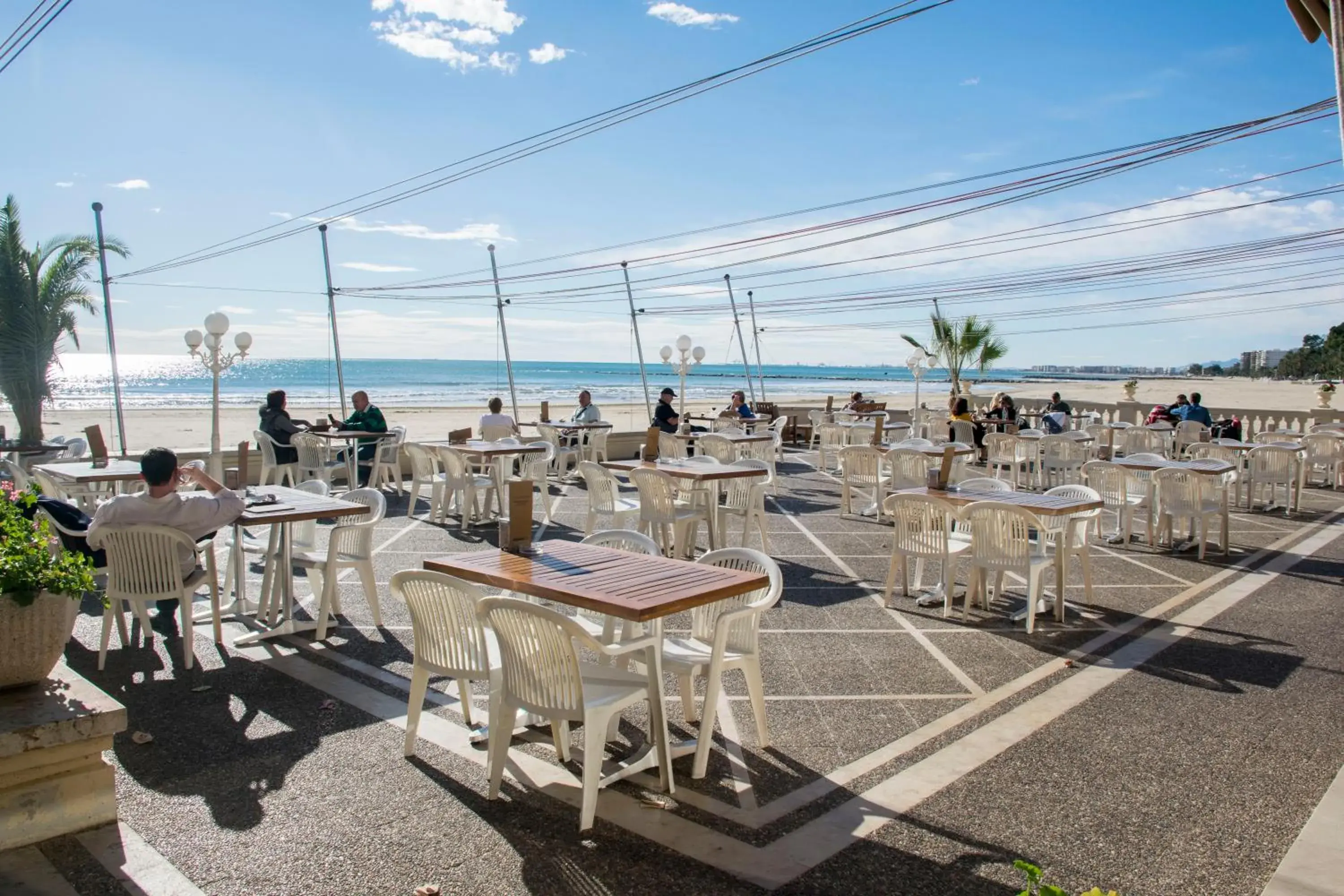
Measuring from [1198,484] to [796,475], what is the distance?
610cm

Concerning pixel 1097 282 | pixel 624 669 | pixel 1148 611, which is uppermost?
pixel 1097 282

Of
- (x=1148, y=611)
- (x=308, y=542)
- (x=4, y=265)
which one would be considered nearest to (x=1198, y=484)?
(x=1148, y=611)

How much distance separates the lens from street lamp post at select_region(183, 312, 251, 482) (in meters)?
6.47

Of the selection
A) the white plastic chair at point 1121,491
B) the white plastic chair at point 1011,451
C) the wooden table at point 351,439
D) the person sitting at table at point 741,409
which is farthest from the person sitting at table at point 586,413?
the white plastic chair at point 1121,491

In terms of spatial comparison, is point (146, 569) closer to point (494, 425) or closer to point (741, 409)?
point (494, 425)

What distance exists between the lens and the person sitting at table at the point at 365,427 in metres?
10.7

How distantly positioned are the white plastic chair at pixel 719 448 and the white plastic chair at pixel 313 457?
4085 millimetres

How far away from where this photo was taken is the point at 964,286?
23484 mm

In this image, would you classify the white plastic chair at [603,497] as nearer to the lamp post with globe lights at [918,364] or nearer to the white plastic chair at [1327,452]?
the lamp post with globe lights at [918,364]

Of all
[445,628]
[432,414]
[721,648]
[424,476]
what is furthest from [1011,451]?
[432,414]

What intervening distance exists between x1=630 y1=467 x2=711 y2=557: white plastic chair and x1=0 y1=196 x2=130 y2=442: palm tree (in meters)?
10.6

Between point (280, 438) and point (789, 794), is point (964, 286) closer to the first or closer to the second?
point (280, 438)

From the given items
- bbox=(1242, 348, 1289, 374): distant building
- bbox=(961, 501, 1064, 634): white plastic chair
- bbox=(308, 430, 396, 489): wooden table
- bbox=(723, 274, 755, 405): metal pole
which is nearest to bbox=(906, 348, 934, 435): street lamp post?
bbox=(723, 274, 755, 405): metal pole

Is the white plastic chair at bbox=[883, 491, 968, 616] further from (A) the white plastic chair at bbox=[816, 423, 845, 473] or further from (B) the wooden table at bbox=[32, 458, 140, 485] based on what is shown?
(A) the white plastic chair at bbox=[816, 423, 845, 473]
